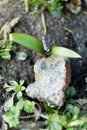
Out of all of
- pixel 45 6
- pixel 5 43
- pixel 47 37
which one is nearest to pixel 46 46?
pixel 47 37

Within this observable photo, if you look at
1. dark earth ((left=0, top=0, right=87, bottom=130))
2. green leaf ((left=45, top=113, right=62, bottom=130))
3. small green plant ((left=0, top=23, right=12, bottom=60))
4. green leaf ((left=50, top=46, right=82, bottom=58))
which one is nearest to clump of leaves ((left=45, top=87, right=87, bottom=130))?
green leaf ((left=45, top=113, right=62, bottom=130))

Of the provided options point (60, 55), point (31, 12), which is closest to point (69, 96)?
point (60, 55)

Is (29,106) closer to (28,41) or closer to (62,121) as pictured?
(62,121)

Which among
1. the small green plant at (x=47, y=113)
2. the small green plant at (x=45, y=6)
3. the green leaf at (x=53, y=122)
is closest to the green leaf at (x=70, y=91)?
the small green plant at (x=47, y=113)

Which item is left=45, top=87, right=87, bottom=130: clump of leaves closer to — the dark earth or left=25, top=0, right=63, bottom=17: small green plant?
the dark earth

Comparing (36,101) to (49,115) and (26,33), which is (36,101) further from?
(26,33)

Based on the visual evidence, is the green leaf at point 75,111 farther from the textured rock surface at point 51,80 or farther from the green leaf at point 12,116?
the green leaf at point 12,116
